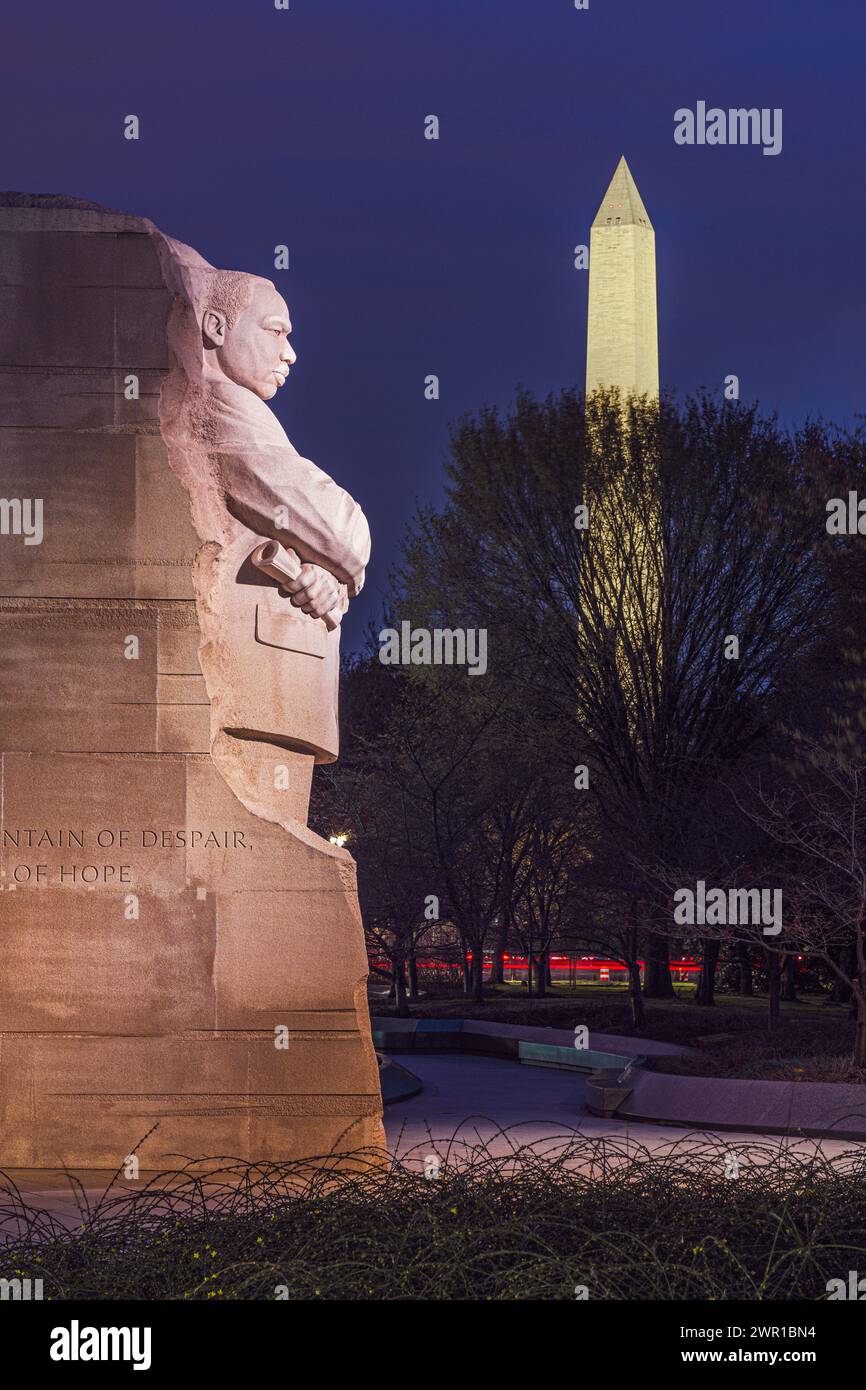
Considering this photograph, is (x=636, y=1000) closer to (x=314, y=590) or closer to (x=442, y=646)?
(x=442, y=646)

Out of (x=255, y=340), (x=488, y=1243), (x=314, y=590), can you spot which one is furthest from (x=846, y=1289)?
(x=255, y=340)

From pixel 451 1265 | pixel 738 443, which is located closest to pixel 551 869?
pixel 738 443

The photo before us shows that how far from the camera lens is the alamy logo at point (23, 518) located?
33.1ft

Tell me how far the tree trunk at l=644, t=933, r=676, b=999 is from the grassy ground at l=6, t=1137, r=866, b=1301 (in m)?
27.2

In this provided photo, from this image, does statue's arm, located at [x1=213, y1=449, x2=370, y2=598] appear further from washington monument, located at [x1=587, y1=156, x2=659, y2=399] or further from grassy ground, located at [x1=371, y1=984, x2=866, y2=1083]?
washington monument, located at [x1=587, y1=156, x2=659, y2=399]

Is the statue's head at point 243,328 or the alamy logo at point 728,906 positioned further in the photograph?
the alamy logo at point 728,906

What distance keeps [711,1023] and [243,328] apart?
19.0m

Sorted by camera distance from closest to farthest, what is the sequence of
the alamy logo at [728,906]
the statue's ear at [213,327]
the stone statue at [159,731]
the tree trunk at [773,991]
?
the stone statue at [159,731], the statue's ear at [213,327], the alamy logo at [728,906], the tree trunk at [773,991]

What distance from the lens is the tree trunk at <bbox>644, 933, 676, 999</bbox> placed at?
34.6 m

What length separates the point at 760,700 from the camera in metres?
29.9

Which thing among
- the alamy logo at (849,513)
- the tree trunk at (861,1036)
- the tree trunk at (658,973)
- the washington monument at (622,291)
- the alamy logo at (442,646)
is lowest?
the tree trunk at (658,973)

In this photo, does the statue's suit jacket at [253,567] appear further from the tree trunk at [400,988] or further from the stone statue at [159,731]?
the tree trunk at [400,988]

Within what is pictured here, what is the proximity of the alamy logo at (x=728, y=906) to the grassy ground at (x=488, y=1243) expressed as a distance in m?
14.2
